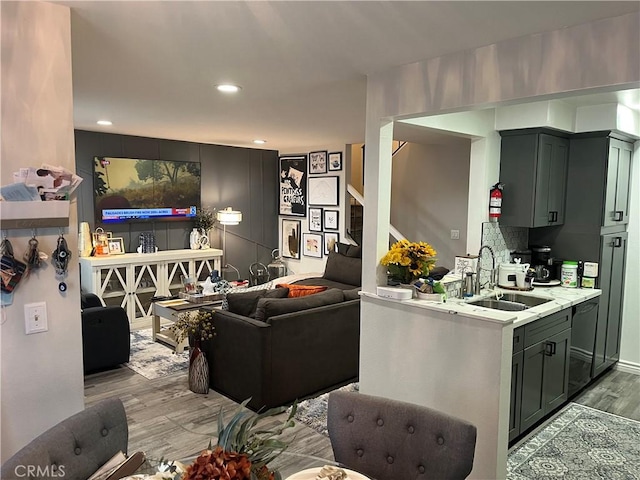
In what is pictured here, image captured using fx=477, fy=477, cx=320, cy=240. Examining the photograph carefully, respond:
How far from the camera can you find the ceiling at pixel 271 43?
190 cm

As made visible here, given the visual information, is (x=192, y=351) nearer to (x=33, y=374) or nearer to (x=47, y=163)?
(x=33, y=374)

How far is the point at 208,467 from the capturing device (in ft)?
3.64

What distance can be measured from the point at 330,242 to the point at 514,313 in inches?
168

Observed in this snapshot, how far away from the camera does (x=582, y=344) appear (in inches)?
154

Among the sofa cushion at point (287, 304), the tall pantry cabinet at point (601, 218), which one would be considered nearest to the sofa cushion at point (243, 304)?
the sofa cushion at point (287, 304)

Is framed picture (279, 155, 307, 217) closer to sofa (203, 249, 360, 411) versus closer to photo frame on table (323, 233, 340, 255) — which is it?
photo frame on table (323, 233, 340, 255)

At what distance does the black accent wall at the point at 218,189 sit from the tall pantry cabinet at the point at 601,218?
4294 mm

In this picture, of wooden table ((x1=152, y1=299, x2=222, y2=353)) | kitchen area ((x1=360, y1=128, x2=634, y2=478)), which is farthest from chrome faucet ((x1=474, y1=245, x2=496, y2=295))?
wooden table ((x1=152, y1=299, x2=222, y2=353))

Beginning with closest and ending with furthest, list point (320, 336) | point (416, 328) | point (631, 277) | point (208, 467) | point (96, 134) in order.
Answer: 1. point (208, 467)
2. point (416, 328)
3. point (320, 336)
4. point (631, 277)
5. point (96, 134)

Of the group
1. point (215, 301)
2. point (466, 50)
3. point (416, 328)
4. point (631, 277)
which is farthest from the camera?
point (215, 301)

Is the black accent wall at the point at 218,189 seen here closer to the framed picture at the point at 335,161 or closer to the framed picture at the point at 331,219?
the framed picture at the point at 331,219

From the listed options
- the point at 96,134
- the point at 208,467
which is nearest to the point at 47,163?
the point at 208,467

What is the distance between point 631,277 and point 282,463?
162 inches

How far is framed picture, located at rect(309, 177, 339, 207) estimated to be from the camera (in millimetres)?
6824
